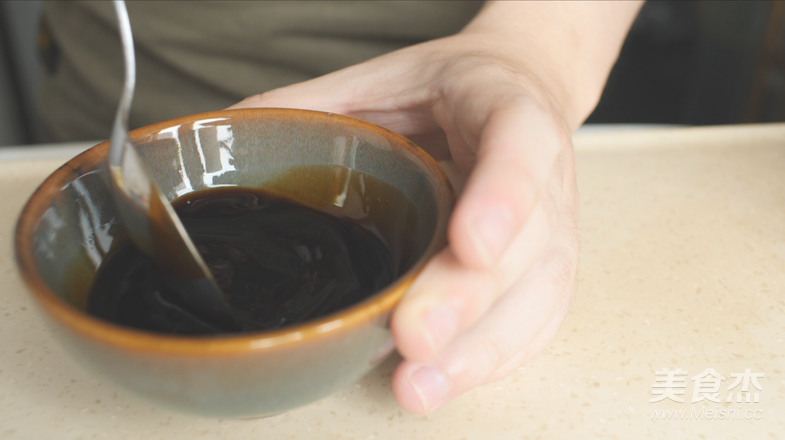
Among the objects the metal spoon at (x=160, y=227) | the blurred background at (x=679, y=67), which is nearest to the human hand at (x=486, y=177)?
the metal spoon at (x=160, y=227)

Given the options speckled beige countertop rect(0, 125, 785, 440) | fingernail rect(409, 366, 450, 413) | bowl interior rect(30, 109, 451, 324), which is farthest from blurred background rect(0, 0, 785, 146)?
fingernail rect(409, 366, 450, 413)

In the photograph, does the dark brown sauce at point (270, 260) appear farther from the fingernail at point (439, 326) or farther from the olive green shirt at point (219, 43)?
the olive green shirt at point (219, 43)

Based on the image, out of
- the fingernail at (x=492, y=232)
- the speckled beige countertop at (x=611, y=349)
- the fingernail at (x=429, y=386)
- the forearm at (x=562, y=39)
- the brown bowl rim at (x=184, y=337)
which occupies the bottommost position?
the speckled beige countertop at (x=611, y=349)

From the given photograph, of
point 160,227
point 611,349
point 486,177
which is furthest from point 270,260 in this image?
point 611,349

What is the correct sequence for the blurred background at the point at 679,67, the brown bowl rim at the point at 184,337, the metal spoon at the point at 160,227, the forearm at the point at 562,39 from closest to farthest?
the brown bowl rim at the point at 184,337, the metal spoon at the point at 160,227, the forearm at the point at 562,39, the blurred background at the point at 679,67

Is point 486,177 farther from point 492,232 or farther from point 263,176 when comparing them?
point 263,176

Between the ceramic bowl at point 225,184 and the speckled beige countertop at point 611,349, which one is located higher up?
the ceramic bowl at point 225,184

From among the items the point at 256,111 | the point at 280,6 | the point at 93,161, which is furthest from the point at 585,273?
the point at 280,6

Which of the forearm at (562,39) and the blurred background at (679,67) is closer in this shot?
the forearm at (562,39)

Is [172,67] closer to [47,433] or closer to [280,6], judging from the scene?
[280,6]
